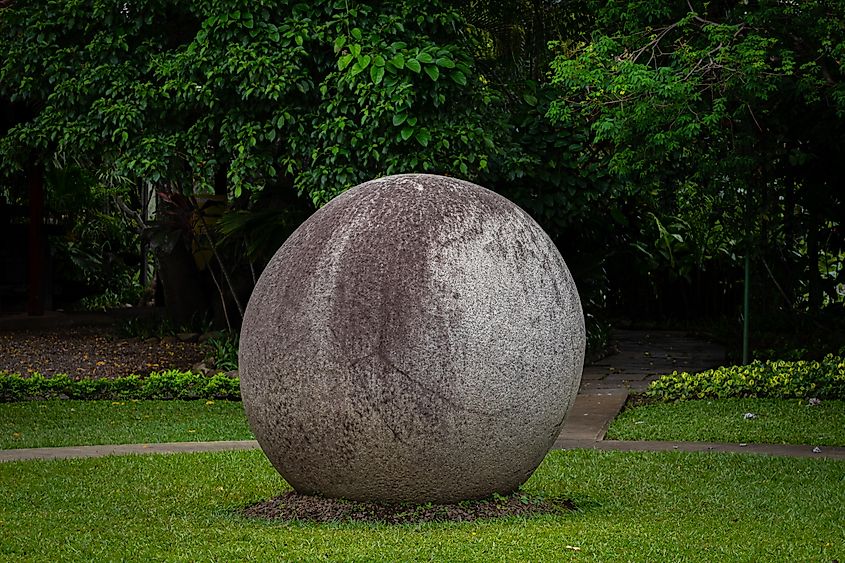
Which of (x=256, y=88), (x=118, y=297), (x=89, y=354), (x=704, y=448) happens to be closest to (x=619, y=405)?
(x=704, y=448)

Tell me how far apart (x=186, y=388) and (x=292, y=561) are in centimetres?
741

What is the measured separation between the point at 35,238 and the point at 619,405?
34.6ft

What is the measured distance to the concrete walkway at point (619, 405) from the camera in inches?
363

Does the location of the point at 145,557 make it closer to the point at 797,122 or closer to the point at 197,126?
the point at 197,126

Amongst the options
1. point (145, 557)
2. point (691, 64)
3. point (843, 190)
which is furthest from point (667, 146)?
point (145, 557)

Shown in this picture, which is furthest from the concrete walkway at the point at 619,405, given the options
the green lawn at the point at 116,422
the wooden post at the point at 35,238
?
the wooden post at the point at 35,238

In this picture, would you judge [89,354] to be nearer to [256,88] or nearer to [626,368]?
[256,88]

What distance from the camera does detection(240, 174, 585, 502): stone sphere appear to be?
5867 mm

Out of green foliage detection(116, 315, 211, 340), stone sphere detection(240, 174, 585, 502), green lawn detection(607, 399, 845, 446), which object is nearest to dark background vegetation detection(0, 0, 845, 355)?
green foliage detection(116, 315, 211, 340)

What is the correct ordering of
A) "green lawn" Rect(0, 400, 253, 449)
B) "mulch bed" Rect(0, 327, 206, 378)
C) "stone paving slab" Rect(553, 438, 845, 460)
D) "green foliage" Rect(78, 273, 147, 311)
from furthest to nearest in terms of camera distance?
"green foliage" Rect(78, 273, 147, 311) → "mulch bed" Rect(0, 327, 206, 378) → "green lawn" Rect(0, 400, 253, 449) → "stone paving slab" Rect(553, 438, 845, 460)

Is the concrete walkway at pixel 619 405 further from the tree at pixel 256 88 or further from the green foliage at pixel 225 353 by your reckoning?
the green foliage at pixel 225 353

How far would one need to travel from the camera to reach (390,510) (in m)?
6.17

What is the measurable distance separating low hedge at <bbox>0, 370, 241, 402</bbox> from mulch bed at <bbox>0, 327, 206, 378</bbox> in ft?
3.64

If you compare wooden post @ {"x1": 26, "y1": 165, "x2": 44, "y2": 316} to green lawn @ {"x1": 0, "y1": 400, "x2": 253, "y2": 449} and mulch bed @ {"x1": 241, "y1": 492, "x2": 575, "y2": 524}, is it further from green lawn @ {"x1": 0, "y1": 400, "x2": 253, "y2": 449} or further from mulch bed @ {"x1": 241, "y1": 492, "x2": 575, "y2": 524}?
mulch bed @ {"x1": 241, "y1": 492, "x2": 575, "y2": 524}
